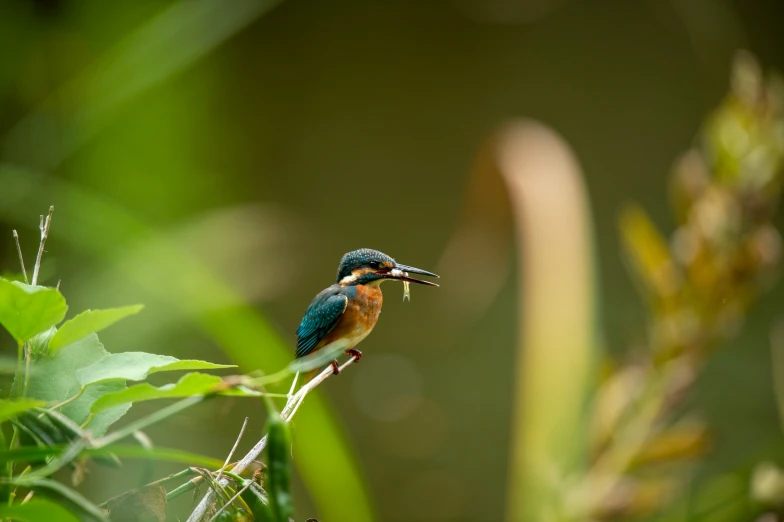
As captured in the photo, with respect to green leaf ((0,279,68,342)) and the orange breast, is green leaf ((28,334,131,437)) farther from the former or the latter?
the orange breast

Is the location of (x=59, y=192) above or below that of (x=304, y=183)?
below

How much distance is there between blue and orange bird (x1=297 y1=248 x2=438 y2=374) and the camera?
416 millimetres

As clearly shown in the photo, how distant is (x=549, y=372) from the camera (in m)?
0.94

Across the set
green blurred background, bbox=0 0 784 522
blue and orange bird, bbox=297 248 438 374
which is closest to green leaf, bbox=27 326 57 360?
blue and orange bird, bbox=297 248 438 374

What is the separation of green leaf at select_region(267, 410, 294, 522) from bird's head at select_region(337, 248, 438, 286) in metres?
0.19

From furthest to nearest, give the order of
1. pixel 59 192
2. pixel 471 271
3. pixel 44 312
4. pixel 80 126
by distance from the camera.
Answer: pixel 471 271 < pixel 80 126 < pixel 59 192 < pixel 44 312

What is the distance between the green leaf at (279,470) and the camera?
223 mm

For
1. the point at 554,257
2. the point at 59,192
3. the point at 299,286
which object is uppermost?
the point at 299,286

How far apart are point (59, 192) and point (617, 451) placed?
945 millimetres

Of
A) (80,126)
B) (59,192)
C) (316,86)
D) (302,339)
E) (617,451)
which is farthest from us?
(316,86)

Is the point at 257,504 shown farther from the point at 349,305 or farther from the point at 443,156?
the point at 443,156

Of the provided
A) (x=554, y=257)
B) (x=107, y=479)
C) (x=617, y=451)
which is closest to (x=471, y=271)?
(x=554, y=257)

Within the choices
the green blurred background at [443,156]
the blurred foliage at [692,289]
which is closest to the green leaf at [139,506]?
the blurred foliage at [692,289]

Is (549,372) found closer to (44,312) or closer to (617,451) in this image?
(617,451)
